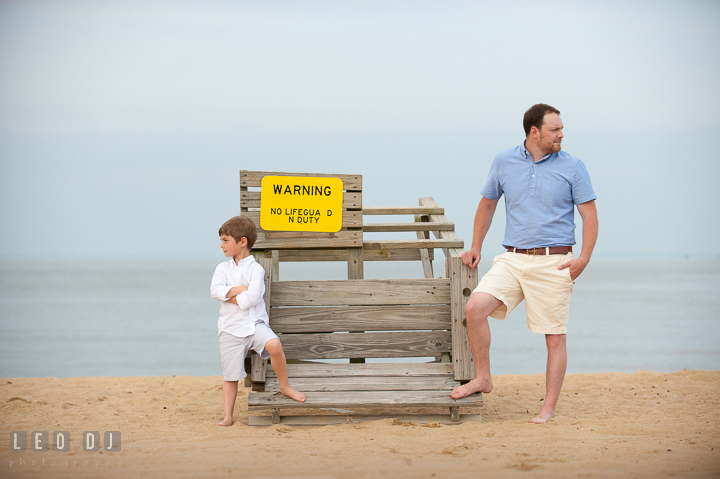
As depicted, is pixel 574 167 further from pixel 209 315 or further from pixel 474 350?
pixel 209 315

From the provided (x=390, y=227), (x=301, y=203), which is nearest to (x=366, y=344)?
(x=301, y=203)

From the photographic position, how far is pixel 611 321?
18641 mm

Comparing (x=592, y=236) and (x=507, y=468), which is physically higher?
(x=592, y=236)

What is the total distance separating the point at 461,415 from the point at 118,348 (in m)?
11.1

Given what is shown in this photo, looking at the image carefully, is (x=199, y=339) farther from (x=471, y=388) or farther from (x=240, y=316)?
(x=471, y=388)

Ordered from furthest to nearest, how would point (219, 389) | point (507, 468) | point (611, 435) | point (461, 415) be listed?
point (219, 389) → point (461, 415) → point (611, 435) → point (507, 468)

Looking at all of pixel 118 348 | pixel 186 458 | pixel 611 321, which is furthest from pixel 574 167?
pixel 611 321

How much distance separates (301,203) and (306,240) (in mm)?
318

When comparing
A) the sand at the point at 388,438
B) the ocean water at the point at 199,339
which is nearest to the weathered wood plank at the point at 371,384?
the sand at the point at 388,438

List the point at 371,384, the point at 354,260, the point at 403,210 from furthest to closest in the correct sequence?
1. the point at 403,210
2. the point at 354,260
3. the point at 371,384

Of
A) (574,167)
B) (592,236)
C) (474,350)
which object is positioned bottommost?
(474,350)

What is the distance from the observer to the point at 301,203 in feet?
16.4

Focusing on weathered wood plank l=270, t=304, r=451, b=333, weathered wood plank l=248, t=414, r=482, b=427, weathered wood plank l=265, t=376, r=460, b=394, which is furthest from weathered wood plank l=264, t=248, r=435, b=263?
weathered wood plank l=248, t=414, r=482, b=427

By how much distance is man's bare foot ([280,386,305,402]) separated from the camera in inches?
166
